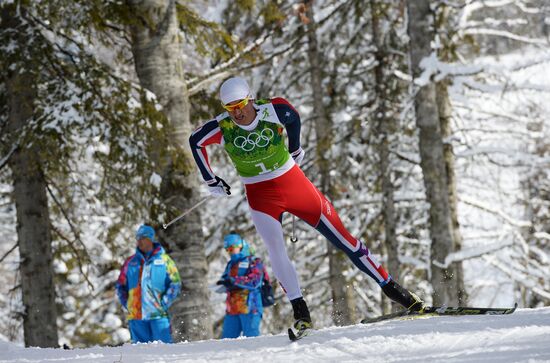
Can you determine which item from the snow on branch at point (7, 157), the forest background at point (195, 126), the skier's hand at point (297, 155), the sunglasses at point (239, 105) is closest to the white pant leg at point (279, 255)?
the skier's hand at point (297, 155)

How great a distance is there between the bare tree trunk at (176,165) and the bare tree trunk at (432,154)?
12.0ft

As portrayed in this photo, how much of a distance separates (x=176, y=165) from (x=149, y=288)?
4.78 feet

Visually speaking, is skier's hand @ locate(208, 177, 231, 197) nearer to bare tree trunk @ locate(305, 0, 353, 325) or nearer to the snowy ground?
the snowy ground

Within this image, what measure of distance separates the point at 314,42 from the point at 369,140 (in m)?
2.09

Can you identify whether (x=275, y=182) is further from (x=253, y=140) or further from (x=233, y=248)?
(x=233, y=248)

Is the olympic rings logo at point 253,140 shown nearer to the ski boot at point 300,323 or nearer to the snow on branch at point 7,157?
the ski boot at point 300,323

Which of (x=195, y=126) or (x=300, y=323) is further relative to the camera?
(x=195, y=126)

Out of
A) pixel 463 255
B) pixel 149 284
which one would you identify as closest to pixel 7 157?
pixel 149 284

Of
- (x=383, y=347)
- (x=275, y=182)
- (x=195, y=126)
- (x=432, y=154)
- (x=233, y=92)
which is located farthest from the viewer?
(x=195, y=126)

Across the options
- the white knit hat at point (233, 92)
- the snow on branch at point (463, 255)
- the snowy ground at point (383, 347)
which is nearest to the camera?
the snowy ground at point (383, 347)

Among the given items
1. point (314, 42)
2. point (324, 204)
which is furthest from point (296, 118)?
point (314, 42)

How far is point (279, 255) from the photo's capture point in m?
5.60

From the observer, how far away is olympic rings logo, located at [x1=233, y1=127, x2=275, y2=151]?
5.54m

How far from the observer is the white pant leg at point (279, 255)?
5.59 meters
